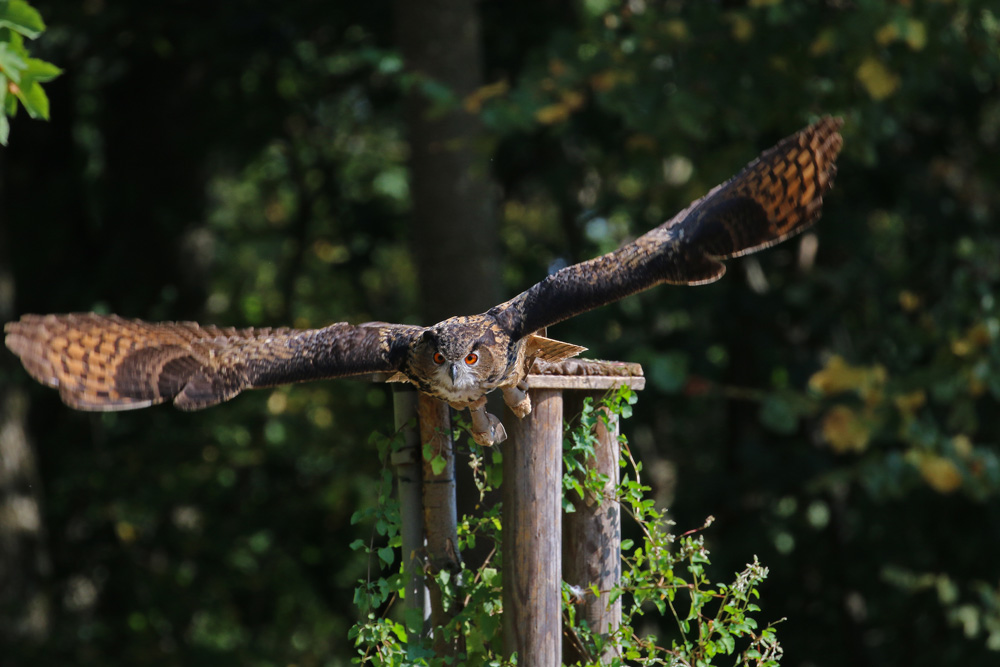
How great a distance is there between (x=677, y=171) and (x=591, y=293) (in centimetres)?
584

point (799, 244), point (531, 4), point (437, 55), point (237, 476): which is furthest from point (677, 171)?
point (237, 476)

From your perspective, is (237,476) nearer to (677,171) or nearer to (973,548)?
(677,171)

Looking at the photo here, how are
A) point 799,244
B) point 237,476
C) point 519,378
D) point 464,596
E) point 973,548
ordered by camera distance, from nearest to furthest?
point 519,378
point 464,596
point 973,548
point 799,244
point 237,476

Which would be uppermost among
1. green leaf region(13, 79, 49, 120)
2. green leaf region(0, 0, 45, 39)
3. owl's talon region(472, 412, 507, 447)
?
green leaf region(0, 0, 45, 39)

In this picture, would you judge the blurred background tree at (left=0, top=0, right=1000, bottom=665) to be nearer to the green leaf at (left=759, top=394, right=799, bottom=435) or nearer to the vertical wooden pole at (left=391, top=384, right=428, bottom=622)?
the green leaf at (left=759, top=394, right=799, bottom=435)

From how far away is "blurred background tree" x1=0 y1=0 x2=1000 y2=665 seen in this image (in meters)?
4.90

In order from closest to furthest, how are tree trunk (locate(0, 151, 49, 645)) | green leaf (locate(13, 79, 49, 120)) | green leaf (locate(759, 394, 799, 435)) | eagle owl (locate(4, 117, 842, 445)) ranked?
eagle owl (locate(4, 117, 842, 445)), green leaf (locate(13, 79, 49, 120)), green leaf (locate(759, 394, 799, 435)), tree trunk (locate(0, 151, 49, 645))

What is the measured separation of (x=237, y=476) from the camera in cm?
769

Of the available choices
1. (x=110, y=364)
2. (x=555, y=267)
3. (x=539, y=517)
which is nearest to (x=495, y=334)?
(x=539, y=517)

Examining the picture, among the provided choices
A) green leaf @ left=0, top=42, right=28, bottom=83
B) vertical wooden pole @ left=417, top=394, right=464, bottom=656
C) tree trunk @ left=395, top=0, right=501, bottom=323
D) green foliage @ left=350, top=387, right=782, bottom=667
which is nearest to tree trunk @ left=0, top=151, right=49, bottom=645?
tree trunk @ left=395, top=0, right=501, bottom=323

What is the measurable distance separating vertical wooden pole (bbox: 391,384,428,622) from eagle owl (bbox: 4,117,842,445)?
0.19 meters

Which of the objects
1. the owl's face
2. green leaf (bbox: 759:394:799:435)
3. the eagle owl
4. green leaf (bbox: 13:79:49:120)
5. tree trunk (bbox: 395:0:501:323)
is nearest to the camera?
the owl's face

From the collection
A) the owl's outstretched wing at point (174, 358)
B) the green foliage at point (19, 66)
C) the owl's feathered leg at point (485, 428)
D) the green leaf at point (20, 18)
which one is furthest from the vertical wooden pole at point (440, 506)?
the green leaf at point (20, 18)

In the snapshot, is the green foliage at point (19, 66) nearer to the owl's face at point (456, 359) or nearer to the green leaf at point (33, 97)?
the green leaf at point (33, 97)
